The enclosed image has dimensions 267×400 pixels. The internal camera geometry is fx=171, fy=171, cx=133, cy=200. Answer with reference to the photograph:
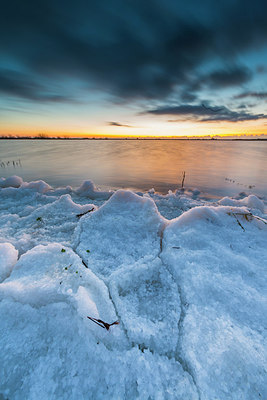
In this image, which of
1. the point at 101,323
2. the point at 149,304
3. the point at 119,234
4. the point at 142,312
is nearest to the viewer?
the point at 101,323

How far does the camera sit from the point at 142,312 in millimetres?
1900

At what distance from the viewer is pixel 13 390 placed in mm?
1224

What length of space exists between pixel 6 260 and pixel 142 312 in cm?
194

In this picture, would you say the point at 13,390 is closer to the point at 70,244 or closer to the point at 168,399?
the point at 168,399

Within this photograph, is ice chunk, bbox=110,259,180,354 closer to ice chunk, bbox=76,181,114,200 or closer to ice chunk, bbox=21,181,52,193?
ice chunk, bbox=76,181,114,200

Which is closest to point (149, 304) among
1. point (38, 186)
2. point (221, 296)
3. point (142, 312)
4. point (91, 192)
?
point (142, 312)

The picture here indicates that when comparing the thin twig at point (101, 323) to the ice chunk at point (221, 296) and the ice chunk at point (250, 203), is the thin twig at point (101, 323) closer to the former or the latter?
the ice chunk at point (221, 296)

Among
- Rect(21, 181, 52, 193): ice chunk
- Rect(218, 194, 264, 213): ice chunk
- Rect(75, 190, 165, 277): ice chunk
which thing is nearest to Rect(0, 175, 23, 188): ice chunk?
Rect(21, 181, 52, 193): ice chunk

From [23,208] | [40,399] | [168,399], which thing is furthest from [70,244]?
[23,208]

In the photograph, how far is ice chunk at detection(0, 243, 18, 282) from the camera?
2.22 meters

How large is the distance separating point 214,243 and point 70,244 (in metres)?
2.43

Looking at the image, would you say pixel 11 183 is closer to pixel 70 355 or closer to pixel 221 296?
pixel 70 355

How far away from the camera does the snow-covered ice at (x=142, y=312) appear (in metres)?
1.31

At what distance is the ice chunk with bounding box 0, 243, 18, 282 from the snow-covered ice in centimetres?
1
